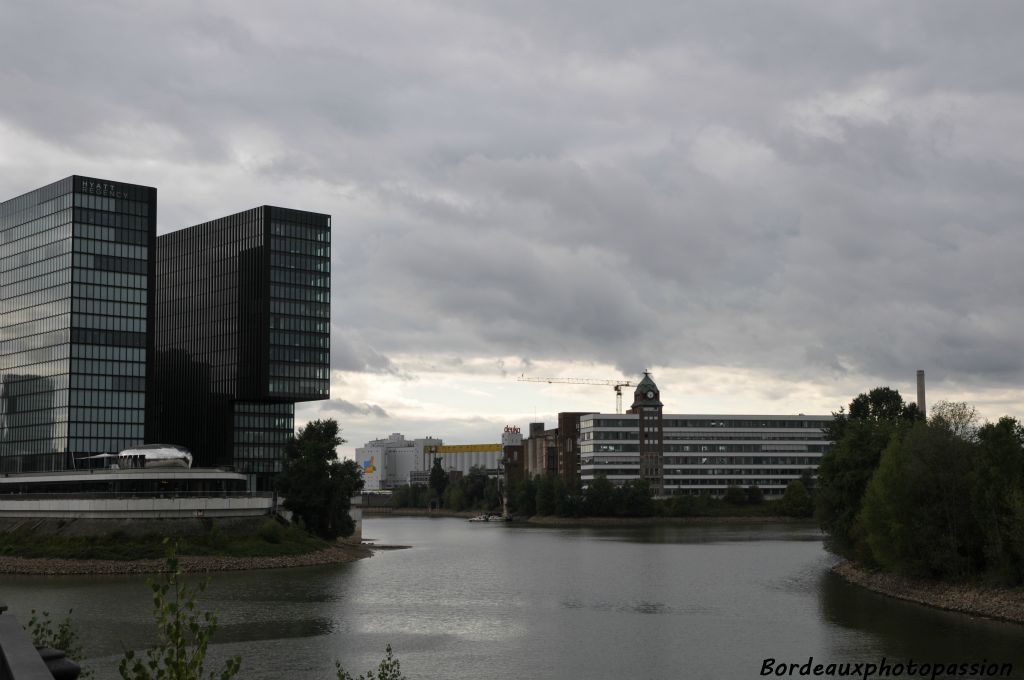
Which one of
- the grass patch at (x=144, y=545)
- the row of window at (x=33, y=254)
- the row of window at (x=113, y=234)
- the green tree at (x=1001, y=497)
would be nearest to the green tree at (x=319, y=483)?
the grass patch at (x=144, y=545)

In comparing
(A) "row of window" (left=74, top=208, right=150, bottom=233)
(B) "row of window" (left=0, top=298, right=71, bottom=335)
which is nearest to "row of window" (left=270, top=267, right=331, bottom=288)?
(A) "row of window" (left=74, top=208, right=150, bottom=233)

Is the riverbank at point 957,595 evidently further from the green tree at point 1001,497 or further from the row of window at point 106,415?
the row of window at point 106,415

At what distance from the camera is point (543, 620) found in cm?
7200

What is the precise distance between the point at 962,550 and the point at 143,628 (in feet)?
196

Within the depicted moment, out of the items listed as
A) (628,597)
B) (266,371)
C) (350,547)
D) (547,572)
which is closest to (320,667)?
(628,597)

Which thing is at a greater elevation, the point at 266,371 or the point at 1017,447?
the point at 266,371

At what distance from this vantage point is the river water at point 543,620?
55.3 m

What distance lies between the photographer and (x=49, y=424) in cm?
16625

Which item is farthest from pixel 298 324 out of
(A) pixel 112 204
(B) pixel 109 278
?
(A) pixel 112 204

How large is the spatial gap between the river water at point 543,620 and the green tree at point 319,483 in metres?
22.0

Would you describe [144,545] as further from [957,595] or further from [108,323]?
[957,595]

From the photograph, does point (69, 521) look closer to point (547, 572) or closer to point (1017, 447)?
point (547, 572)

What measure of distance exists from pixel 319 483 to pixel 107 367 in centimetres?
4784

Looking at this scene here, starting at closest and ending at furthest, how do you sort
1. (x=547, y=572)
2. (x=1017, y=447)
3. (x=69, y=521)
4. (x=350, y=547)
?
(x=1017, y=447) < (x=547, y=572) < (x=69, y=521) < (x=350, y=547)
